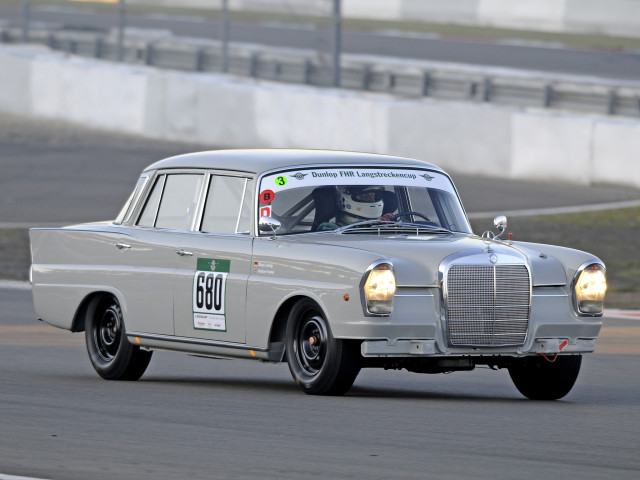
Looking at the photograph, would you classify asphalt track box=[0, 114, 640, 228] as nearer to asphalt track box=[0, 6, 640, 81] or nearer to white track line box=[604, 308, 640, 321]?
asphalt track box=[0, 6, 640, 81]

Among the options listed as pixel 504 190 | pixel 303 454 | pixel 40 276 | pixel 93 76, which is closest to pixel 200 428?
pixel 303 454

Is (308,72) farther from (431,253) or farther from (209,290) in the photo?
(431,253)

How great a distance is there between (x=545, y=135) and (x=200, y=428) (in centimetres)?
1855

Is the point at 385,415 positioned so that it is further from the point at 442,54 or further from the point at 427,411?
the point at 442,54

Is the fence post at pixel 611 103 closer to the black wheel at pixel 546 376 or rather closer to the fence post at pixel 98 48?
the fence post at pixel 98 48

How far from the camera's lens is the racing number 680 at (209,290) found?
33.3 ft

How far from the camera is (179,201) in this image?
11.0 metres

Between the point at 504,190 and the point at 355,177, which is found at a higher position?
the point at 355,177

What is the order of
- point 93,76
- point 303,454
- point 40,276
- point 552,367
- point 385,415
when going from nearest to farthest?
1. point 303,454
2. point 385,415
3. point 552,367
4. point 40,276
5. point 93,76

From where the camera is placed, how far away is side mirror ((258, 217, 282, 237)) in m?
10.0

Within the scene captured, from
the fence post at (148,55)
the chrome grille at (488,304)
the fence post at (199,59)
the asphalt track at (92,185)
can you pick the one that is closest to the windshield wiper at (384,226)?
the chrome grille at (488,304)

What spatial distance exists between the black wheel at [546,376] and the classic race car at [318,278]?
10 mm

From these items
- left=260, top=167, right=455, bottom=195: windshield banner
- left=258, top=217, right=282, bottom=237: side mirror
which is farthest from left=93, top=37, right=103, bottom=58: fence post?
left=258, top=217, right=282, bottom=237: side mirror

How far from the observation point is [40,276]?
11.8 m
